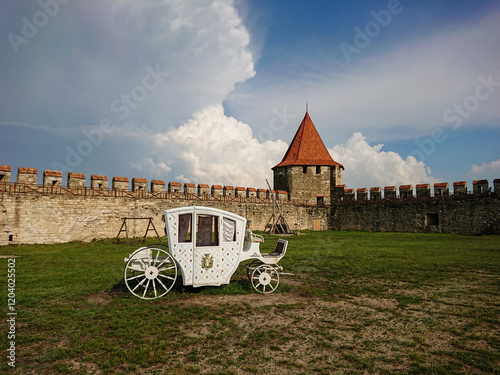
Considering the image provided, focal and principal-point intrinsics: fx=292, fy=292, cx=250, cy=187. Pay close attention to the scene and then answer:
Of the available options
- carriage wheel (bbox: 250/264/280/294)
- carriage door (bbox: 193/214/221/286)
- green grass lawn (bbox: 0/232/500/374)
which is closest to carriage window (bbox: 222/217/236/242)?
carriage door (bbox: 193/214/221/286)

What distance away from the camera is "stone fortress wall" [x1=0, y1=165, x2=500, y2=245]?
1677cm

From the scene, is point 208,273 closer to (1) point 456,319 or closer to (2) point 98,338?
(2) point 98,338

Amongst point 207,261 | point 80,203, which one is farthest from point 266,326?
point 80,203

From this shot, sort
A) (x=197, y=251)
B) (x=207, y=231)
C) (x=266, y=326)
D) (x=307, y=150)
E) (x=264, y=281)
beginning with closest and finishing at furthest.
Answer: (x=266, y=326) < (x=197, y=251) < (x=207, y=231) < (x=264, y=281) < (x=307, y=150)

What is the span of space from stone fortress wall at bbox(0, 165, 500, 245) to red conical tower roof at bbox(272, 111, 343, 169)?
4128 millimetres

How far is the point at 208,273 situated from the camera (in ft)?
22.9

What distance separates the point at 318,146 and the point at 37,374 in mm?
35050

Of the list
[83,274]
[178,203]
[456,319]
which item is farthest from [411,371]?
[178,203]

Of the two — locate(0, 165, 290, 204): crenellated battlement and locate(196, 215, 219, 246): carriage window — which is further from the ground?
locate(0, 165, 290, 204): crenellated battlement

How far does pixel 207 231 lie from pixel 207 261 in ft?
2.35

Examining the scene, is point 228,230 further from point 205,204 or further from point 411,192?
point 411,192

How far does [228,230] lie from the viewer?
720 centimetres

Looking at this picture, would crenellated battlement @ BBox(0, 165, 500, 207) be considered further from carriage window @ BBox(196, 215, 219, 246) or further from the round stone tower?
carriage window @ BBox(196, 215, 219, 246)

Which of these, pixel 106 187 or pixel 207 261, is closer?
pixel 207 261
